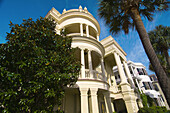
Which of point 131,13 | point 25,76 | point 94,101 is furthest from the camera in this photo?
point 94,101

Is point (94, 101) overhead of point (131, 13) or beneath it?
beneath

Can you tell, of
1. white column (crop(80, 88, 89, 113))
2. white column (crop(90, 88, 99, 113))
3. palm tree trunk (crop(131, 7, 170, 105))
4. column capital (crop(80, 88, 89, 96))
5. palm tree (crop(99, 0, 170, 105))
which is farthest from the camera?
column capital (crop(80, 88, 89, 96))

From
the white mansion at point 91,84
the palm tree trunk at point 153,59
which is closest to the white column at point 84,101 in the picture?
A: the white mansion at point 91,84

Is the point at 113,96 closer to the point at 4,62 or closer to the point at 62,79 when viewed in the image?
the point at 62,79

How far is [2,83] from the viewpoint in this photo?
405 cm

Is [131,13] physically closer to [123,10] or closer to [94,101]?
[123,10]

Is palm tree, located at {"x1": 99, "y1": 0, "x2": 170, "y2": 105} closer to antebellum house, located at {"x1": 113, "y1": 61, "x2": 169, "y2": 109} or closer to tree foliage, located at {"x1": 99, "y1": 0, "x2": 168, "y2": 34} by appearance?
tree foliage, located at {"x1": 99, "y1": 0, "x2": 168, "y2": 34}

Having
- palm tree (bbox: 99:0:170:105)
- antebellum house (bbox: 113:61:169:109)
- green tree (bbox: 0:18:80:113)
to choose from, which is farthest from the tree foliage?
antebellum house (bbox: 113:61:169:109)

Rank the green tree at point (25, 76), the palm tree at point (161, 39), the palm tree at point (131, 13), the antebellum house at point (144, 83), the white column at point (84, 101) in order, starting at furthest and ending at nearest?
the antebellum house at point (144, 83) → the palm tree at point (161, 39) → the white column at point (84, 101) → the palm tree at point (131, 13) → the green tree at point (25, 76)

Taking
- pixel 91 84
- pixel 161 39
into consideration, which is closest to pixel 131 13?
pixel 91 84

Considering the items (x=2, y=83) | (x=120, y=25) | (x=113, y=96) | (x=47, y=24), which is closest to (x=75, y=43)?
(x=47, y=24)

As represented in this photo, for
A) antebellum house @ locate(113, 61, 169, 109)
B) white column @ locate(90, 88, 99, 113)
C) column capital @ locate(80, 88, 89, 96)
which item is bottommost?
white column @ locate(90, 88, 99, 113)

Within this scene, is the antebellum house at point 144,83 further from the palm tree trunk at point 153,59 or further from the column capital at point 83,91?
the palm tree trunk at point 153,59

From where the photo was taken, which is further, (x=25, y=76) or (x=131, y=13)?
(x=131, y=13)
